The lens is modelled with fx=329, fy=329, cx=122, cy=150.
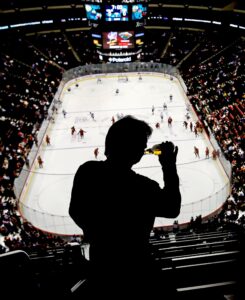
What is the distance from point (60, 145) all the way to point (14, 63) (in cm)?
1768

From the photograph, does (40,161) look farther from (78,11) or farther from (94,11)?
(78,11)

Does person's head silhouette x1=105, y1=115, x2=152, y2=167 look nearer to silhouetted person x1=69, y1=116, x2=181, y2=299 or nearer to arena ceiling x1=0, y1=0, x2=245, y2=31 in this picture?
silhouetted person x1=69, y1=116, x2=181, y2=299

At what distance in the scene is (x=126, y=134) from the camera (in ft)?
6.19

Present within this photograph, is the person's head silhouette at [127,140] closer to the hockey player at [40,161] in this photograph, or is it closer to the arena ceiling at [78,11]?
the hockey player at [40,161]

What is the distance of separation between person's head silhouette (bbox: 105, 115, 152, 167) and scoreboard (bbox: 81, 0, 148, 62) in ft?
88.8

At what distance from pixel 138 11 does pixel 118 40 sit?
3026 mm

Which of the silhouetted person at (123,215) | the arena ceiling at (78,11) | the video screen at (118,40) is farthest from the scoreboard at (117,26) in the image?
the silhouetted person at (123,215)

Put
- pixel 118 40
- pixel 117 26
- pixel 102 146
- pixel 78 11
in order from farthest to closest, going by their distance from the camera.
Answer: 1. pixel 78 11
2. pixel 118 40
3. pixel 117 26
4. pixel 102 146

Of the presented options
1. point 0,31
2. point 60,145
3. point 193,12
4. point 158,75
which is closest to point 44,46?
point 0,31

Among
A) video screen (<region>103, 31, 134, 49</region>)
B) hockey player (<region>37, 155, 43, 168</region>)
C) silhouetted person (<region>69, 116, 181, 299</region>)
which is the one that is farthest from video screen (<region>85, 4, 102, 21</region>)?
silhouetted person (<region>69, 116, 181, 299</region>)

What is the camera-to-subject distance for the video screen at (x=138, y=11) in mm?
26875

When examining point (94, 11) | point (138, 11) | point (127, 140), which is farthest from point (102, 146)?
point (127, 140)

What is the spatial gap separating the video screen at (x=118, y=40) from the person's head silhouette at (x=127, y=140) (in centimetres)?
2825

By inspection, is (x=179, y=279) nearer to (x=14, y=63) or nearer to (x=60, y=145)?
(x=60, y=145)
